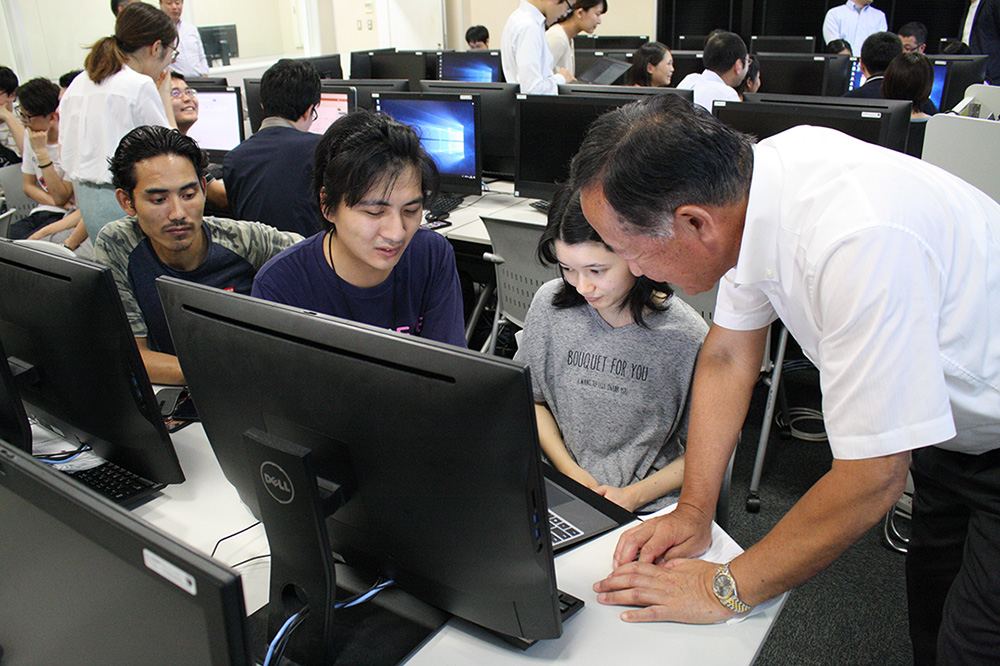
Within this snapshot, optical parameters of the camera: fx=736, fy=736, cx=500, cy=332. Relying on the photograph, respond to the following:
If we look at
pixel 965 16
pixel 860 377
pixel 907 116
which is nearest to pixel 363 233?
pixel 860 377

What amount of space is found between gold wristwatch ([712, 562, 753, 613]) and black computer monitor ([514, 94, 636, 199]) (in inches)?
87.0

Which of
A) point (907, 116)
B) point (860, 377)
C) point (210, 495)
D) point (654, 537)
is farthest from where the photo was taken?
point (907, 116)

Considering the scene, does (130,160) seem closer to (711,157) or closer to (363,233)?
(363,233)

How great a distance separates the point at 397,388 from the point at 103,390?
66 centimetres

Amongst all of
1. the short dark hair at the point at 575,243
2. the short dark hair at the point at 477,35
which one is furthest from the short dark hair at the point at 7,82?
the short dark hair at the point at 575,243

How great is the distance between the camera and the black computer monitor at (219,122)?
3.98 m

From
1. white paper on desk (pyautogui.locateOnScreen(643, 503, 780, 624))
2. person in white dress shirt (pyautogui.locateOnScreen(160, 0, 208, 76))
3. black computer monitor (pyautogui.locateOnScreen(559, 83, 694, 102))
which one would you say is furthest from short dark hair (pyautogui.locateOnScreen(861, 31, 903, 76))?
person in white dress shirt (pyautogui.locateOnScreen(160, 0, 208, 76))

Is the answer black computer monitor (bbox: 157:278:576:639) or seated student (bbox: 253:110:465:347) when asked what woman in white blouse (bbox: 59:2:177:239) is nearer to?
seated student (bbox: 253:110:465:347)

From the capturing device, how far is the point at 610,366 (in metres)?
1.48

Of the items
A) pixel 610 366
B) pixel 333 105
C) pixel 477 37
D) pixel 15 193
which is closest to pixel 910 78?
pixel 610 366

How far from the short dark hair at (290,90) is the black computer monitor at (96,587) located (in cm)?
251

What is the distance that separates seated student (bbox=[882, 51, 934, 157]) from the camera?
3107 millimetres

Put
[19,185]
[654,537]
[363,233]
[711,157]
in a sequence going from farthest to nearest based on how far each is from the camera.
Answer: [19,185] < [363,233] < [654,537] < [711,157]

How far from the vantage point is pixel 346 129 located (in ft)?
5.00
